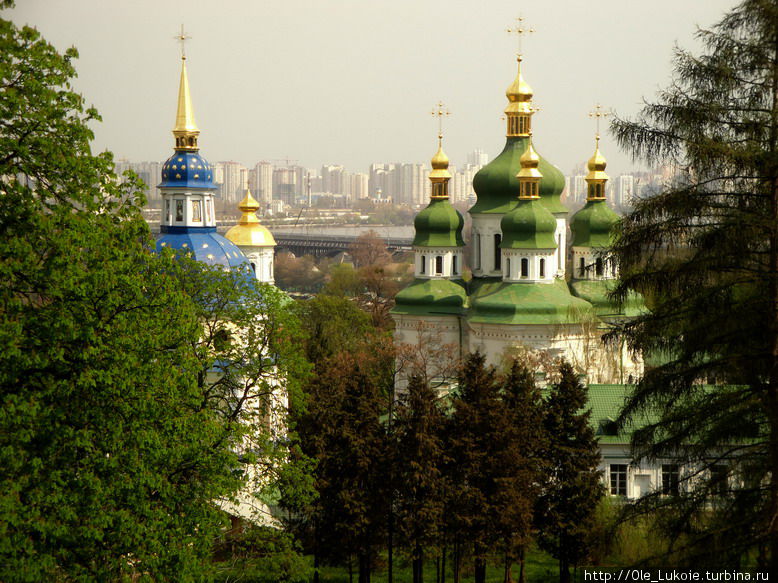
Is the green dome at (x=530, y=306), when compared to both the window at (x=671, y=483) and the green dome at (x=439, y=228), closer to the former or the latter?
the green dome at (x=439, y=228)

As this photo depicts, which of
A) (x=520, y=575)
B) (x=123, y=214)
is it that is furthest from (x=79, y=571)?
(x=520, y=575)

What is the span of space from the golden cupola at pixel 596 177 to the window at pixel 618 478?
16.6 meters

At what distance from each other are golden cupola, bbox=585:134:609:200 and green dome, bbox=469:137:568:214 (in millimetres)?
1234

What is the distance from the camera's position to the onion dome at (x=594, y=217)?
4197cm

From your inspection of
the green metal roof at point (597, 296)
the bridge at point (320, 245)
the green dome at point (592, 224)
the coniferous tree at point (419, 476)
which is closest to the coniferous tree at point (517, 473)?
the coniferous tree at point (419, 476)

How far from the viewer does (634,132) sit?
1312 centimetres

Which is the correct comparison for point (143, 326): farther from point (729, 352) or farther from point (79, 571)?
point (729, 352)

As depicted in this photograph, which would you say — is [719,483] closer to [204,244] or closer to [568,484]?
[568,484]

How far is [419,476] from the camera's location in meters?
21.4

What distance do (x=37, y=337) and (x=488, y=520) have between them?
11015mm

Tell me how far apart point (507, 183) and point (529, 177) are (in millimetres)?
3055

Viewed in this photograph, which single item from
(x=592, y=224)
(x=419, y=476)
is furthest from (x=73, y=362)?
(x=592, y=224)

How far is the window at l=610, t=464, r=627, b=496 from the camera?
1084 inches

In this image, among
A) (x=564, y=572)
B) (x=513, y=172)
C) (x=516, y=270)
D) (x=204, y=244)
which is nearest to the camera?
(x=564, y=572)
